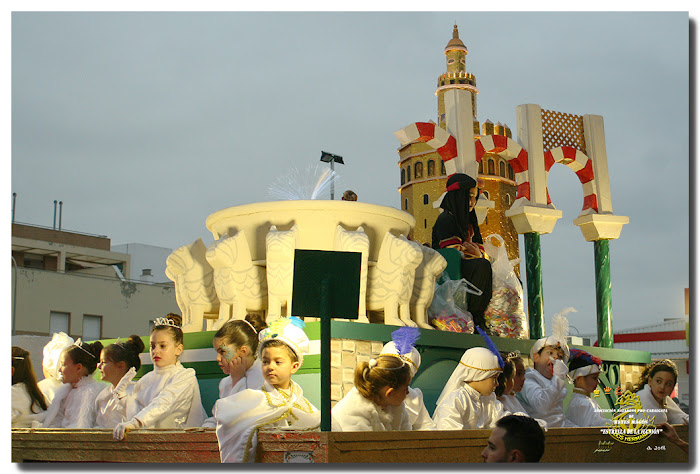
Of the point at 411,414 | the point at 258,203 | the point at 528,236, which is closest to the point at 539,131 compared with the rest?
the point at 528,236

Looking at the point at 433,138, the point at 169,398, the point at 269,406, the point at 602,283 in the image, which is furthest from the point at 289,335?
the point at 602,283

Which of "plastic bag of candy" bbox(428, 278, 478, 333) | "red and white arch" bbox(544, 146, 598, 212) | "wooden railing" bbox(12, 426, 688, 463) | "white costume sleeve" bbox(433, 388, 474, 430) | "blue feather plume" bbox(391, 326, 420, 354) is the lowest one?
"wooden railing" bbox(12, 426, 688, 463)

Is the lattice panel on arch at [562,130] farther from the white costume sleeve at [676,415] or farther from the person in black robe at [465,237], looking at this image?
the white costume sleeve at [676,415]

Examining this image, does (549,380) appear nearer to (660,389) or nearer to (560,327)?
(560,327)

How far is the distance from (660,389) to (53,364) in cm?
377

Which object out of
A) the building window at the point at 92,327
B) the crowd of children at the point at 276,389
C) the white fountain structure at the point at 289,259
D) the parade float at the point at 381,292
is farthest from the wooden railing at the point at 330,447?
the building window at the point at 92,327

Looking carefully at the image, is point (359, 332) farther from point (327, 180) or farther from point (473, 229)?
point (473, 229)

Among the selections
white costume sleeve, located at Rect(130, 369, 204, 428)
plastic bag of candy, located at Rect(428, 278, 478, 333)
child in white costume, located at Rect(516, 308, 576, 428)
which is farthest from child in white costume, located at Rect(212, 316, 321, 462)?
plastic bag of candy, located at Rect(428, 278, 478, 333)

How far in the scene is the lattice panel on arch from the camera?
905 cm

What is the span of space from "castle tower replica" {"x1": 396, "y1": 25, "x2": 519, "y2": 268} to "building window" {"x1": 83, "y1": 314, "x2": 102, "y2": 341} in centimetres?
424

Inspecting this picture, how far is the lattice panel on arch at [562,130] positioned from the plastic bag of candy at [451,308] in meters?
2.67

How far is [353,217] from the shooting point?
6.16 metres

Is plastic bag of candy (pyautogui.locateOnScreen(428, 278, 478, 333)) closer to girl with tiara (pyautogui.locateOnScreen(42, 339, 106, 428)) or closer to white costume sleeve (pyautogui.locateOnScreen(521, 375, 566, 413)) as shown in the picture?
white costume sleeve (pyautogui.locateOnScreen(521, 375, 566, 413))

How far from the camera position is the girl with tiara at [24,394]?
207 inches
